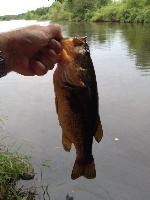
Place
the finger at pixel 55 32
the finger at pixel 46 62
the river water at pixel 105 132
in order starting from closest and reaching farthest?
the finger at pixel 55 32 < the finger at pixel 46 62 < the river water at pixel 105 132

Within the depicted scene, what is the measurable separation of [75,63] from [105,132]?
8.20 metres

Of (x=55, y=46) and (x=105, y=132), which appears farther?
(x=105, y=132)

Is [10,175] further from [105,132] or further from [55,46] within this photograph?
[105,132]

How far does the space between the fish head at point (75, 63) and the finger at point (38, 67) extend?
20.9 inches

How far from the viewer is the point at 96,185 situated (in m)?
7.55

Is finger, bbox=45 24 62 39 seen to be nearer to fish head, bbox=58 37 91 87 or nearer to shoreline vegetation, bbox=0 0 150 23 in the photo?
fish head, bbox=58 37 91 87

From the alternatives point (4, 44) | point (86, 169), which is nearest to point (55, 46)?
point (4, 44)

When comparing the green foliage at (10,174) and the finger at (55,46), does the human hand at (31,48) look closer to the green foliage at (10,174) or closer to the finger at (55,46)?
the finger at (55,46)

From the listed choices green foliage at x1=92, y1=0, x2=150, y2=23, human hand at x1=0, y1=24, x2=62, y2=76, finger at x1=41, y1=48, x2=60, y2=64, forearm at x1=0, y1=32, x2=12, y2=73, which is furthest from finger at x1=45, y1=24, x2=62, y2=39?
green foliage at x1=92, y1=0, x2=150, y2=23

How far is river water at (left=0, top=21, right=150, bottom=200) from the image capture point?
7480mm

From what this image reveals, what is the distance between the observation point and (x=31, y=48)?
3.01 m

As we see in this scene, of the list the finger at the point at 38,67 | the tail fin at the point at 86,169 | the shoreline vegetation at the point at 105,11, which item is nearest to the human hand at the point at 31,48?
the finger at the point at 38,67

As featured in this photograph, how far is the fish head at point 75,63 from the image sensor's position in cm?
245

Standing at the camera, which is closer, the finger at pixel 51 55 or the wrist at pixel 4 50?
the finger at pixel 51 55
